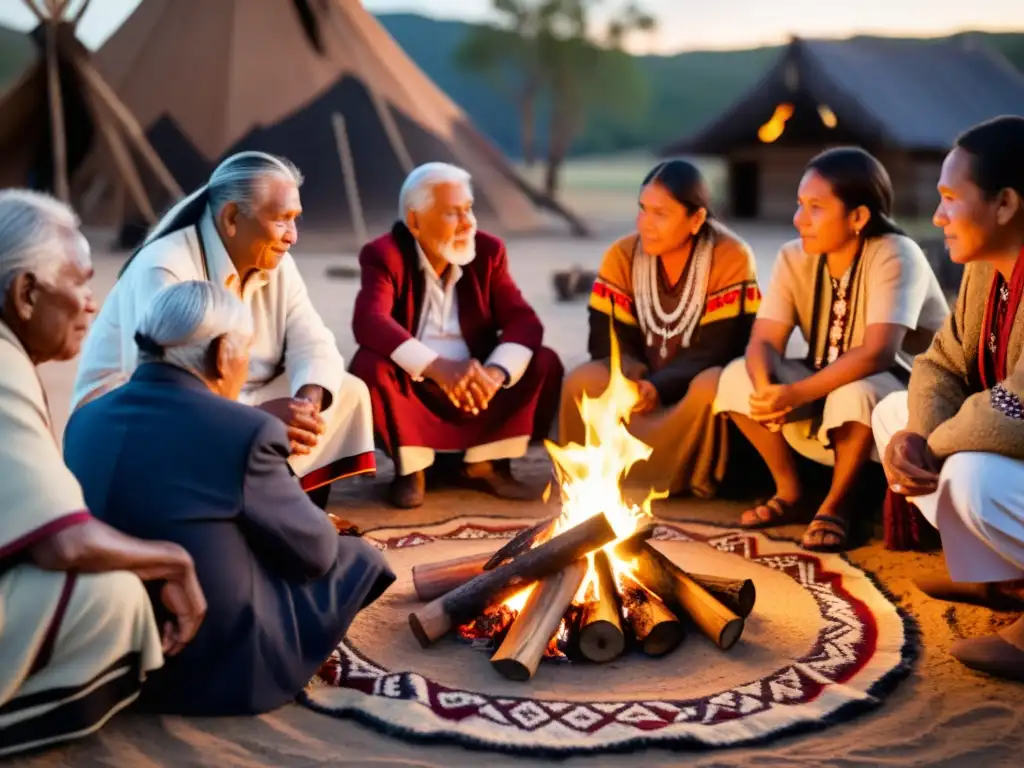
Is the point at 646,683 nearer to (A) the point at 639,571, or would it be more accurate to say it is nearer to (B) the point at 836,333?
(A) the point at 639,571

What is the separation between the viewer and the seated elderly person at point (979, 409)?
3184 millimetres

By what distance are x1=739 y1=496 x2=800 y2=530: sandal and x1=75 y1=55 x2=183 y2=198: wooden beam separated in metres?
9.49

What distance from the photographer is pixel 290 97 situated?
1297 centimetres

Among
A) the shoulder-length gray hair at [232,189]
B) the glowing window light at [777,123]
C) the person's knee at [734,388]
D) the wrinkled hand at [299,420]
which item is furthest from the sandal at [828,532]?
the glowing window light at [777,123]

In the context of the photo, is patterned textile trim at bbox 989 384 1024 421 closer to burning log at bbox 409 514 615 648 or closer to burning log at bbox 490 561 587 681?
burning log at bbox 409 514 615 648

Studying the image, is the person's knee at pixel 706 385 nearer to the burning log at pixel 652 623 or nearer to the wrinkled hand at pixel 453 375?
the wrinkled hand at pixel 453 375

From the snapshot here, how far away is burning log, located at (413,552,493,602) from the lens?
12.2ft

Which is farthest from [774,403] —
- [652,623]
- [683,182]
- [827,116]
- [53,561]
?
[827,116]

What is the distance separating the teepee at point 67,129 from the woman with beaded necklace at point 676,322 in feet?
27.7

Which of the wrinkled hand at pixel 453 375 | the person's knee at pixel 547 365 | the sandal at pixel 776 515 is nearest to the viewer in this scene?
the sandal at pixel 776 515

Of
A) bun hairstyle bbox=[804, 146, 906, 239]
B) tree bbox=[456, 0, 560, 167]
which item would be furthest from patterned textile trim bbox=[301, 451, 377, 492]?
tree bbox=[456, 0, 560, 167]

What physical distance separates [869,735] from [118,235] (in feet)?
38.9

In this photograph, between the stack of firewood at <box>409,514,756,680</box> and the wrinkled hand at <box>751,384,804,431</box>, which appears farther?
the wrinkled hand at <box>751,384,804,431</box>

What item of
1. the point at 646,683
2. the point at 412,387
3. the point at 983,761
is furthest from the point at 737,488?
the point at 983,761
